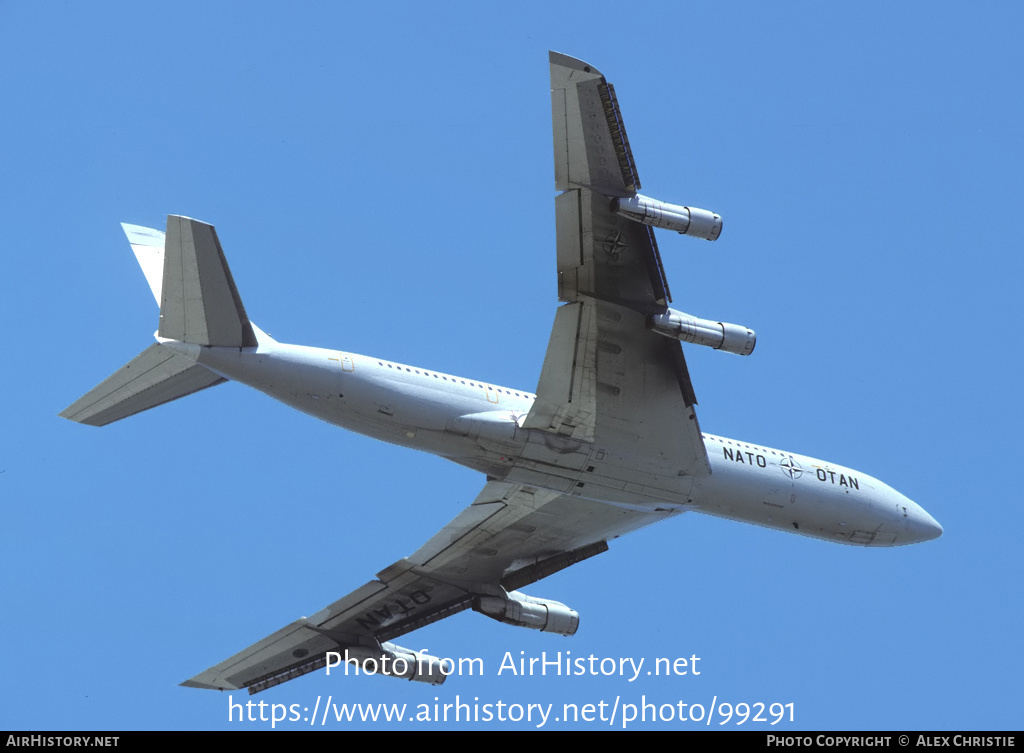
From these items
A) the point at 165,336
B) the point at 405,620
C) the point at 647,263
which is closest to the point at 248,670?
the point at 405,620

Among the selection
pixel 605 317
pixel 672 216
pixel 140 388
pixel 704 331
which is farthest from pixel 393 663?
pixel 672 216

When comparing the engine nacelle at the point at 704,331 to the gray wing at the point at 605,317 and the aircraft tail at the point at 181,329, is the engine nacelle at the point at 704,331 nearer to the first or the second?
the gray wing at the point at 605,317

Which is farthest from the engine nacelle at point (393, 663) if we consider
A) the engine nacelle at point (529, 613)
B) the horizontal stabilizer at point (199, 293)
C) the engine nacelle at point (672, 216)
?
the engine nacelle at point (672, 216)

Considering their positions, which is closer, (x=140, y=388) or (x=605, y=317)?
(x=140, y=388)

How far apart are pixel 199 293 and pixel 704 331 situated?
11758 millimetres

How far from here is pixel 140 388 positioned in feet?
112

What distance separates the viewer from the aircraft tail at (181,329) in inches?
1266

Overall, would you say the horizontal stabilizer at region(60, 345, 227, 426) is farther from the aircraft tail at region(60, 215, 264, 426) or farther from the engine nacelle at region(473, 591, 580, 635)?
the engine nacelle at region(473, 591, 580, 635)

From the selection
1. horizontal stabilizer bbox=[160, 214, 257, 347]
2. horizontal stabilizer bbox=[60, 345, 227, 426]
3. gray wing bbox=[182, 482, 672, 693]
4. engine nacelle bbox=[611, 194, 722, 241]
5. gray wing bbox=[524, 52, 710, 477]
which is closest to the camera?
gray wing bbox=[524, 52, 710, 477]

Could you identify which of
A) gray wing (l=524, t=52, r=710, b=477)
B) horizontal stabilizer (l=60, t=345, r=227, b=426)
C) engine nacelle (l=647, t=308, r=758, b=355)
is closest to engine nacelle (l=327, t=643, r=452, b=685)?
gray wing (l=524, t=52, r=710, b=477)

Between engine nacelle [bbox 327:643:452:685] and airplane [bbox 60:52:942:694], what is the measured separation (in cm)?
6

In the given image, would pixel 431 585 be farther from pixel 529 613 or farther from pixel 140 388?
pixel 140 388

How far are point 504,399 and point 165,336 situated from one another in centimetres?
837

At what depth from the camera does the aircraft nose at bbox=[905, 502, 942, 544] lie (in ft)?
138
